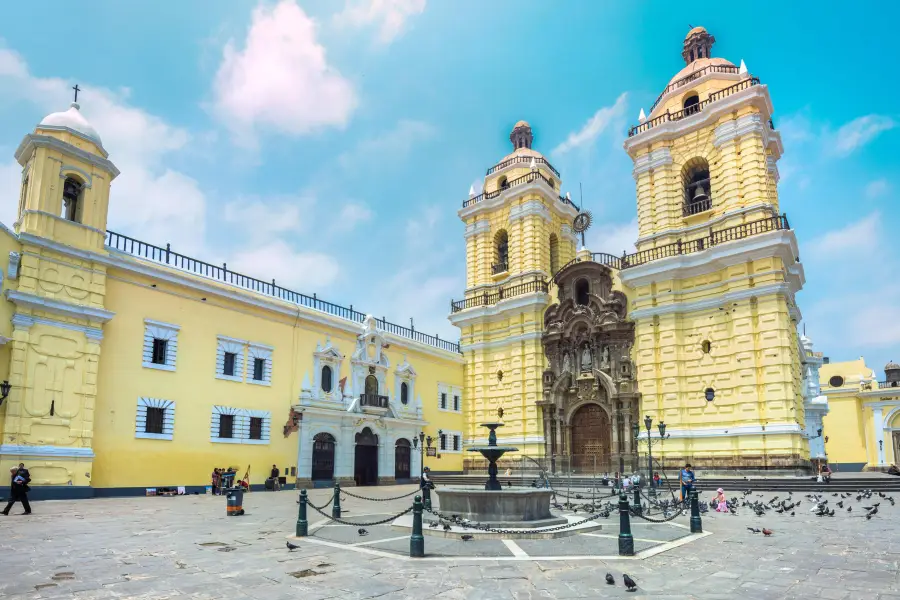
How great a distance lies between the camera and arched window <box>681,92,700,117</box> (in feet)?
94.7

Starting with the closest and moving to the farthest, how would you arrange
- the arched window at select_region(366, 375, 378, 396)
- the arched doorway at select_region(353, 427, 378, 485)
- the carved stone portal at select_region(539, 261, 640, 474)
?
the carved stone portal at select_region(539, 261, 640, 474) → the arched doorway at select_region(353, 427, 378, 485) → the arched window at select_region(366, 375, 378, 396)

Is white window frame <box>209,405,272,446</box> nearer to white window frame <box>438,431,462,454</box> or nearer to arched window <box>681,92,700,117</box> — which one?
white window frame <box>438,431,462,454</box>

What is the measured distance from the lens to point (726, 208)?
26797mm

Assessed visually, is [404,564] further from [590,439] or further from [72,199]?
[590,439]

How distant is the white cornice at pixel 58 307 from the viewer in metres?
18.1

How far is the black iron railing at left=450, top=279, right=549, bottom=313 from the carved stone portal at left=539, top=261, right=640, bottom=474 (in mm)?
1236

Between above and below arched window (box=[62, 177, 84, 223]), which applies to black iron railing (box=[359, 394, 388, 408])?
below

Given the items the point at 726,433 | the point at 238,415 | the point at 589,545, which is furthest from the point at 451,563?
the point at 726,433

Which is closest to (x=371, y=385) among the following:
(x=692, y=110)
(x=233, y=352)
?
(x=233, y=352)

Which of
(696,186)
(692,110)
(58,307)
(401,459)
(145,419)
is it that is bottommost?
(401,459)

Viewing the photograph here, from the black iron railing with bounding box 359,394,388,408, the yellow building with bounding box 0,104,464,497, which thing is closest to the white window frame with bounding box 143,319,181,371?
the yellow building with bounding box 0,104,464,497

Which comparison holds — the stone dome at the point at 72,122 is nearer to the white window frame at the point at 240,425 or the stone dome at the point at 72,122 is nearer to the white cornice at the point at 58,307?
the white cornice at the point at 58,307

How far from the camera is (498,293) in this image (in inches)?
1367

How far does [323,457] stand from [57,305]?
12.1 m
